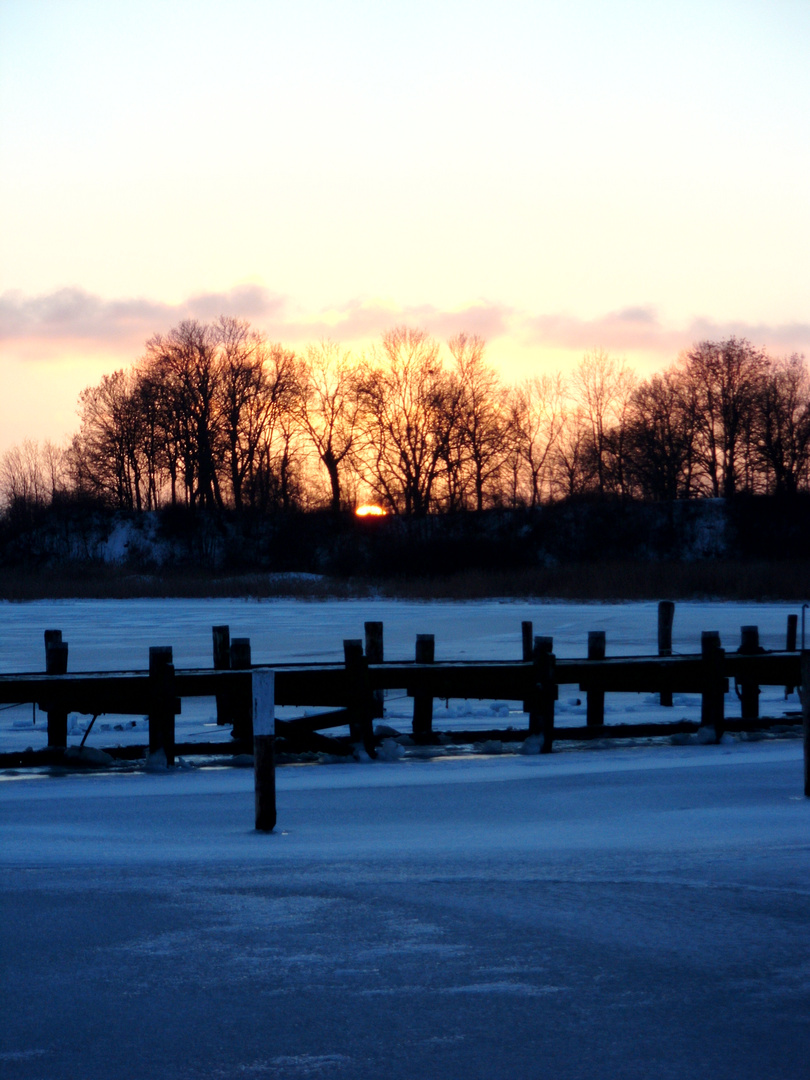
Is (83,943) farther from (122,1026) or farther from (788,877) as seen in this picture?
(788,877)

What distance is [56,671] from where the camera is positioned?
498 inches

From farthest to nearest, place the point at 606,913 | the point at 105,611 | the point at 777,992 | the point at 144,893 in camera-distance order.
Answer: the point at 105,611
the point at 144,893
the point at 606,913
the point at 777,992

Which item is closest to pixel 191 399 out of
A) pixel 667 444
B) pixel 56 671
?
pixel 667 444

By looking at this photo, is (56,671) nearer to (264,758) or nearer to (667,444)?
(264,758)

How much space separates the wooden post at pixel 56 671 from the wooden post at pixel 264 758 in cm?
534

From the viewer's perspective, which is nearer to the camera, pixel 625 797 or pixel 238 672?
pixel 625 797

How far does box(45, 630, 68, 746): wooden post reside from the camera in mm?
12062

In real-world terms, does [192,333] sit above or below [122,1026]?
above

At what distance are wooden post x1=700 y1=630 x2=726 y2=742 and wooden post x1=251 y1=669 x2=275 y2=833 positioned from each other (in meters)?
6.36

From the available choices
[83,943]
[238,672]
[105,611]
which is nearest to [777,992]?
[83,943]

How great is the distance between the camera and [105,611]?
1601 inches

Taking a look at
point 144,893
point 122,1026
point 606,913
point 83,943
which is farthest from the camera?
point 144,893

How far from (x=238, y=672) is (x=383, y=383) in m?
63.2

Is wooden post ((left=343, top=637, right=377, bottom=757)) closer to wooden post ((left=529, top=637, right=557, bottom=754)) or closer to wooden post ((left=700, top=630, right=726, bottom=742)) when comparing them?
wooden post ((left=529, top=637, right=557, bottom=754))
